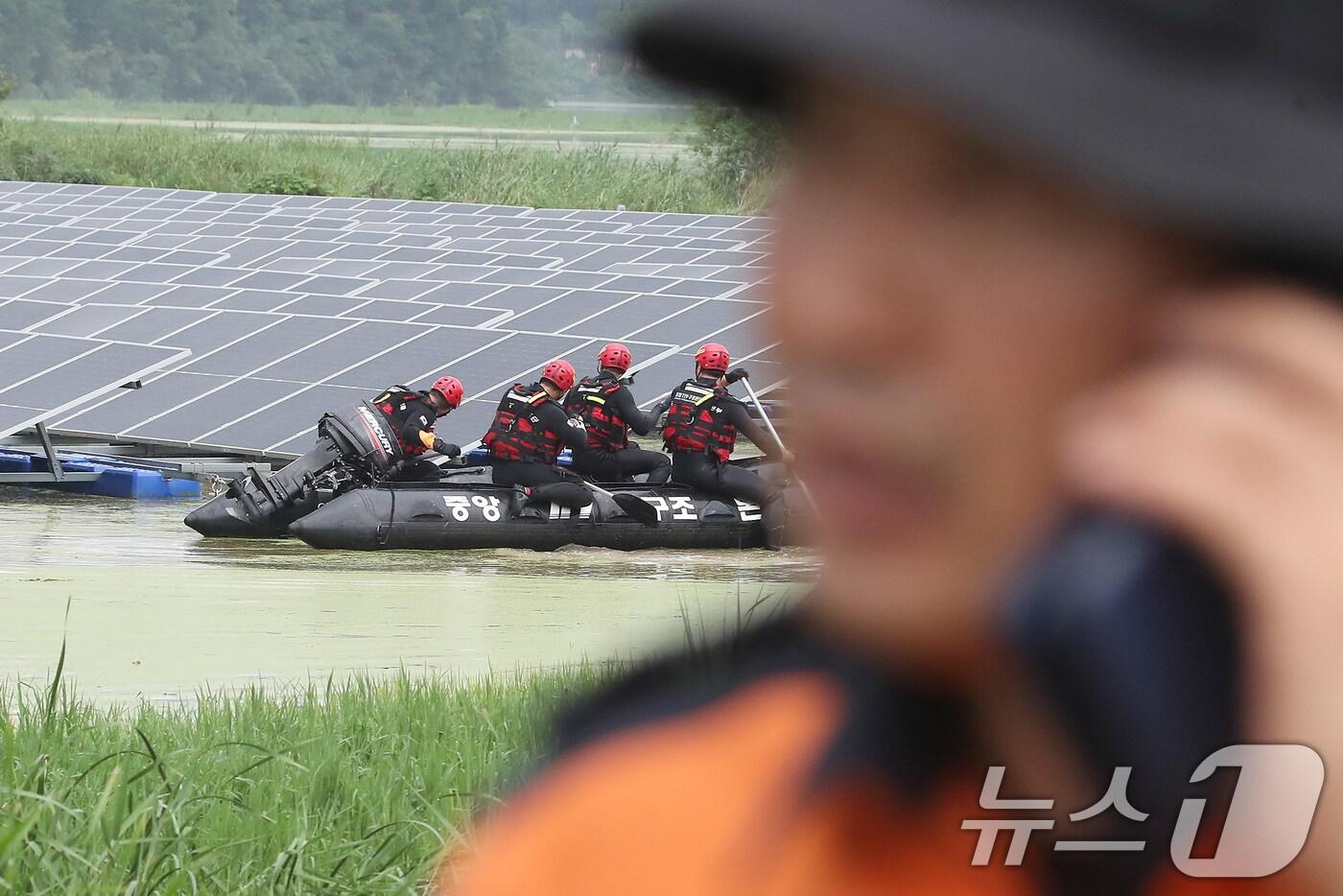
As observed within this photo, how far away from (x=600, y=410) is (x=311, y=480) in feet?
11.8

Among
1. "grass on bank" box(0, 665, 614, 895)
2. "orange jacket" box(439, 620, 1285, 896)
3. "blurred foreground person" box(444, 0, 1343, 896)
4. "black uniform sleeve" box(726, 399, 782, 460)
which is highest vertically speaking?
"blurred foreground person" box(444, 0, 1343, 896)

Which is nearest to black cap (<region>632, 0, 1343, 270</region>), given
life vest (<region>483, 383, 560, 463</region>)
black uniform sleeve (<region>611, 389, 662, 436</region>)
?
life vest (<region>483, 383, 560, 463</region>)

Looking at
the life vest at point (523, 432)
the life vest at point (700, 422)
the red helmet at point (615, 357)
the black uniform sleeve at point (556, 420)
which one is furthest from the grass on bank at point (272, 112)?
the black uniform sleeve at point (556, 420)

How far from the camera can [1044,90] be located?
1.88 feet

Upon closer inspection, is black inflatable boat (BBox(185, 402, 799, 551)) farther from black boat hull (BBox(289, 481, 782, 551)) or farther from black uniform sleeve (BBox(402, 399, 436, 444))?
black uniform sleeve (BBox(402, 399, 436, 444))

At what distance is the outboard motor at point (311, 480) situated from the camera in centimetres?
1816

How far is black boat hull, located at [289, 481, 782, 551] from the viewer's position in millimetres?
18234

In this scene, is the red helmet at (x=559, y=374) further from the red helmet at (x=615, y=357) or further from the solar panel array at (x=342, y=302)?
the solar panel array at (x=342, y=302)

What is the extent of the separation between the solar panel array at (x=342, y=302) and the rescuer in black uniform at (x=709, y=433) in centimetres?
70

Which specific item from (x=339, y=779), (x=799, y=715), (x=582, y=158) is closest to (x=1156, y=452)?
(x=799, y=715)

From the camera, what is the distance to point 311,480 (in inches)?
733

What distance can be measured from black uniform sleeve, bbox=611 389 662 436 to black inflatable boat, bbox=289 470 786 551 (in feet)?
2.60

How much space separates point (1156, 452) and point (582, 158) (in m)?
52.2

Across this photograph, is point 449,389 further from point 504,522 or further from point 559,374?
point 504,522
